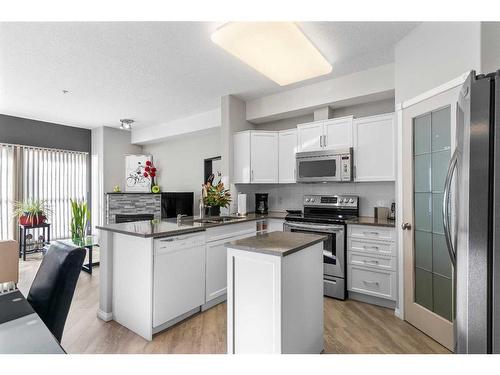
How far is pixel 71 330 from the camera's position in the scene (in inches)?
90.1

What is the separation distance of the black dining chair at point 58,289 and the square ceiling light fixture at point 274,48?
70.0 inches

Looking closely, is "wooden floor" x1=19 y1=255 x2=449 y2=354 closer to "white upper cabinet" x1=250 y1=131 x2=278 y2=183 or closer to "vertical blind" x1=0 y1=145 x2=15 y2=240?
"white upper cabinet" x1=250 y1=131 x2=278 y2=183

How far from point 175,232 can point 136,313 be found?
2.42 feet

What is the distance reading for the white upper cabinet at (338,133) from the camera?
3.24 m

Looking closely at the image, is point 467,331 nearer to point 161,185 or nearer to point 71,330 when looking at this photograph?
point 71,330

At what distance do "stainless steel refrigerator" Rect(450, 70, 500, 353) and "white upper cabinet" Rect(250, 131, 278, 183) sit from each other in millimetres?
2838

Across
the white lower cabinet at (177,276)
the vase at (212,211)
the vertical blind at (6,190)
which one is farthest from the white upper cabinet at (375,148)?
the vertical blind at (6,190)

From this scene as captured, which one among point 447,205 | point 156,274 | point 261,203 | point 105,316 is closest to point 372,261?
point 447,205

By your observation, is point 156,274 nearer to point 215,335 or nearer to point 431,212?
point 215,335

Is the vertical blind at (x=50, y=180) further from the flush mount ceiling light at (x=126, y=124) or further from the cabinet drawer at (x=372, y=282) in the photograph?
the cabinet drawer at (x=372, y=282)

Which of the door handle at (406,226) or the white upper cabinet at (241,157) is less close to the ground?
the white upper cabinet at (241,157)

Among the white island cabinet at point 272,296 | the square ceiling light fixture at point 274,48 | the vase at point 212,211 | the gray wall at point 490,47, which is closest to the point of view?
the white island cabinet at point 272,296
